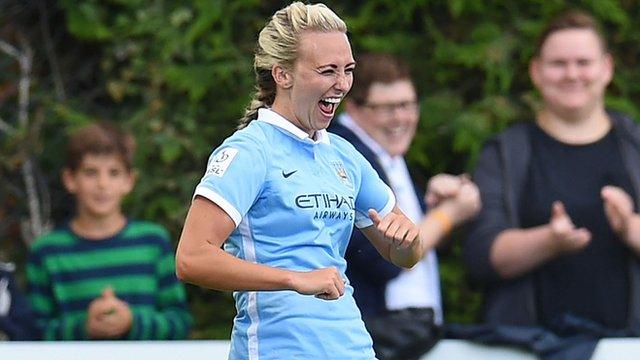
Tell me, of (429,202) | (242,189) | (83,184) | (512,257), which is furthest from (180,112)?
(242,189)

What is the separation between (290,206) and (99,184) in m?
2.19

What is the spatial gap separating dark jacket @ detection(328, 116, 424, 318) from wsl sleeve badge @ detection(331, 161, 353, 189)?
4.20 ft

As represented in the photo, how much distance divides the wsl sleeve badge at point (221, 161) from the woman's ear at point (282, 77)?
220 mm

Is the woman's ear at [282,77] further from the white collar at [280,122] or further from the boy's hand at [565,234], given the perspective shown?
the boy's hand at [565,234]

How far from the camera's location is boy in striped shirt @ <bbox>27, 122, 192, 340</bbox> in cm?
507

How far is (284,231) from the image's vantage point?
3225 millimetres

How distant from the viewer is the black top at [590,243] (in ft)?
16.2

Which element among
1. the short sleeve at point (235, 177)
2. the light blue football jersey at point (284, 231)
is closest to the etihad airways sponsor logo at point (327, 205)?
the light blue football jersey at point (284, 231)

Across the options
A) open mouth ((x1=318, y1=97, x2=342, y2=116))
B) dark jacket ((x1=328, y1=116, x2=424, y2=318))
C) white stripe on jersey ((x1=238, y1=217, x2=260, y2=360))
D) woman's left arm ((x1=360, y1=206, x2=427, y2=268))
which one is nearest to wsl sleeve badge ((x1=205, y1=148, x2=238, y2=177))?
white stripe on jersey ((x1=238, y1=217, x2=260, y2=360))

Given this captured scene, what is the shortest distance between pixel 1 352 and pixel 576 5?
111 inches

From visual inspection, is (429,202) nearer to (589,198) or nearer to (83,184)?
(589,198)

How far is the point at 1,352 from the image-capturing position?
443 centimetres

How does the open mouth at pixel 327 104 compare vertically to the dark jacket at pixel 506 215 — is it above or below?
above

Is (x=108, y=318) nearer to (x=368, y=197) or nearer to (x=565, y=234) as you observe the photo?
(x=565, y=234)
